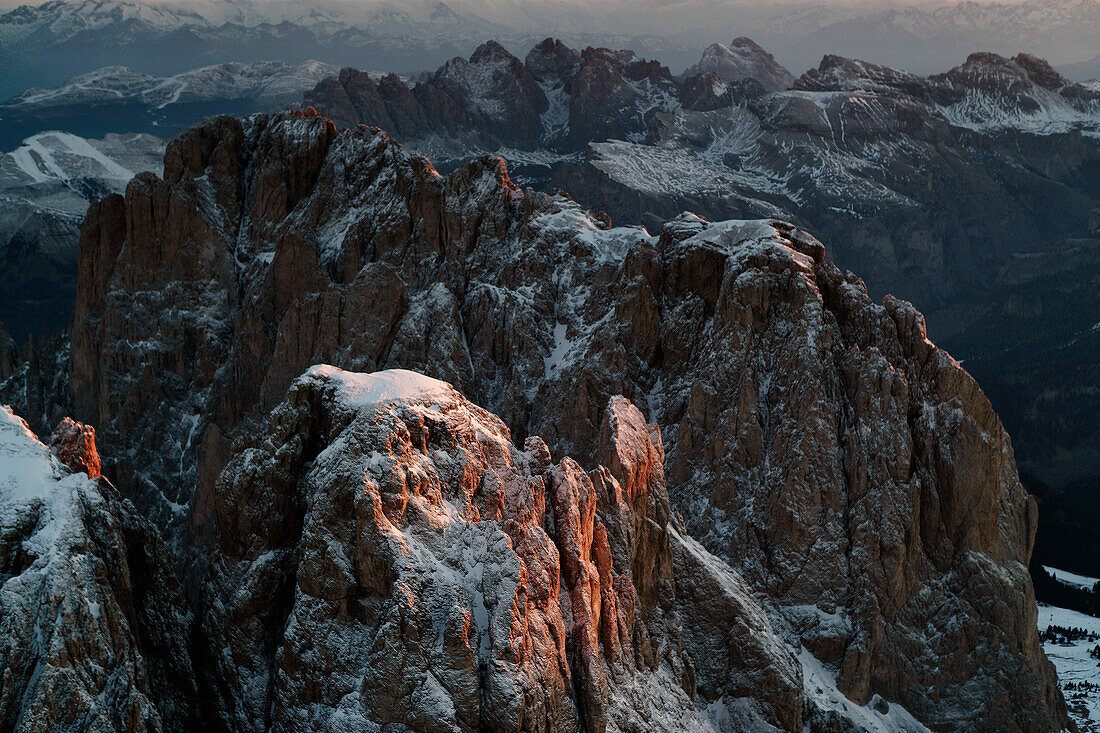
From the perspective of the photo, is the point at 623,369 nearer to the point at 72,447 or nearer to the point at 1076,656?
the point at 72,447

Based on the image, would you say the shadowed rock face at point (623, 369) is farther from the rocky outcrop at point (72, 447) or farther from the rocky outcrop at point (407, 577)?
the rocky outcrop at point (72, 447)

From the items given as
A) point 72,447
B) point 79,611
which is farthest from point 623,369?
point 79,611

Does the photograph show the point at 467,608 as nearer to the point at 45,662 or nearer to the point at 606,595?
the point at 606,595

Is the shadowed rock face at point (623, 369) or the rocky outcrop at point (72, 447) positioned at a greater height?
the rocky outcrop at point (72, 447)

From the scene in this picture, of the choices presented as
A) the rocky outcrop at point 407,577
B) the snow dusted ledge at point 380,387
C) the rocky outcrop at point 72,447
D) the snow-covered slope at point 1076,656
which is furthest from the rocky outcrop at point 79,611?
the snow-covered slope at point 1076,656

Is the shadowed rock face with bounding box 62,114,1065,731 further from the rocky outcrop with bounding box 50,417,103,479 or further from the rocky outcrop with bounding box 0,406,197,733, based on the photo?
the rocky outcrop with bounding box 0,406,197,733

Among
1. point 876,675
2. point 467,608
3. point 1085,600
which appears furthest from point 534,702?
point 1085,600
